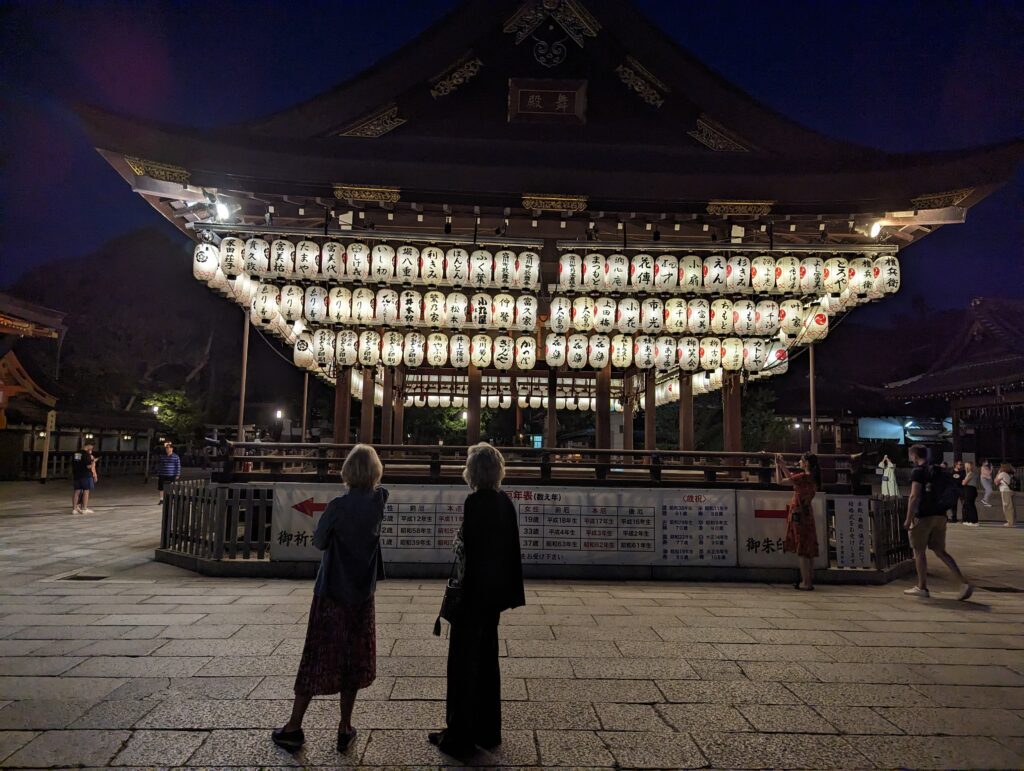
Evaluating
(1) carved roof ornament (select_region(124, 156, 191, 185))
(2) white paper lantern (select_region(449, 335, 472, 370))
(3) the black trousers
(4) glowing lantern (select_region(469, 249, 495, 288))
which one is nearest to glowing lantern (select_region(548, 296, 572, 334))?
(4) glowing lantern (select_region(469, 249, 495, 288))

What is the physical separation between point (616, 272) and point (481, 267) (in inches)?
105

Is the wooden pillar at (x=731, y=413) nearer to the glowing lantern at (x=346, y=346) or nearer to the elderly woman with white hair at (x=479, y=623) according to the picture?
the glowing lantern at (x=346, y=346)

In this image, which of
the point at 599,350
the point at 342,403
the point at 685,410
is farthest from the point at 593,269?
the point at 342,403

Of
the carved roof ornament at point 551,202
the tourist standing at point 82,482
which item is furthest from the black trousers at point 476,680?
the tourist standing at point 82,482

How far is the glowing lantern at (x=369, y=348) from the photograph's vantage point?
13273 millimetres

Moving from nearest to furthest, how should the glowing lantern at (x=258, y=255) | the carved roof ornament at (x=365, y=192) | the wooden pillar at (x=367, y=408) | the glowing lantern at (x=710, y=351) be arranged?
1. the carved roof ornament at (x=365, y=192)
2. the glowing lantern at (x=258, y=255)
3. the glowing lantern at (x=710, y=351)
4. the wooden pillar at (x=367, y=408)

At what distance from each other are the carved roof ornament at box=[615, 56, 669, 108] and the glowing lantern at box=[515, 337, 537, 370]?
224 inches

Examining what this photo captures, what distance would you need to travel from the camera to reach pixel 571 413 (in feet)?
93.5

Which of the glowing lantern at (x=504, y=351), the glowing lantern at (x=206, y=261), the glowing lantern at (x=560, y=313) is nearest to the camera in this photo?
the glowing lantern at (x=206, y=261)

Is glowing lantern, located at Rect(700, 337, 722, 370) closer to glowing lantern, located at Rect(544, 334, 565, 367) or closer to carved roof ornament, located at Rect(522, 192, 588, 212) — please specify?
glowing lantern, located at Rect(544, 334, 565, 367)

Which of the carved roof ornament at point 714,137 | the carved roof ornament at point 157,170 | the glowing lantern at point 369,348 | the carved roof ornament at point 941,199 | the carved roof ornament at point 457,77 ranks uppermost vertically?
the carved roof ornament at point 457,77

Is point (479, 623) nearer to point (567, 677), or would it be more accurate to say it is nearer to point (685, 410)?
point (567, 677)

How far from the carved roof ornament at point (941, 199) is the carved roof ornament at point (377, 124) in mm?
9919

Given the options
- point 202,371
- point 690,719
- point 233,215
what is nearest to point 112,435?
point 202,371
